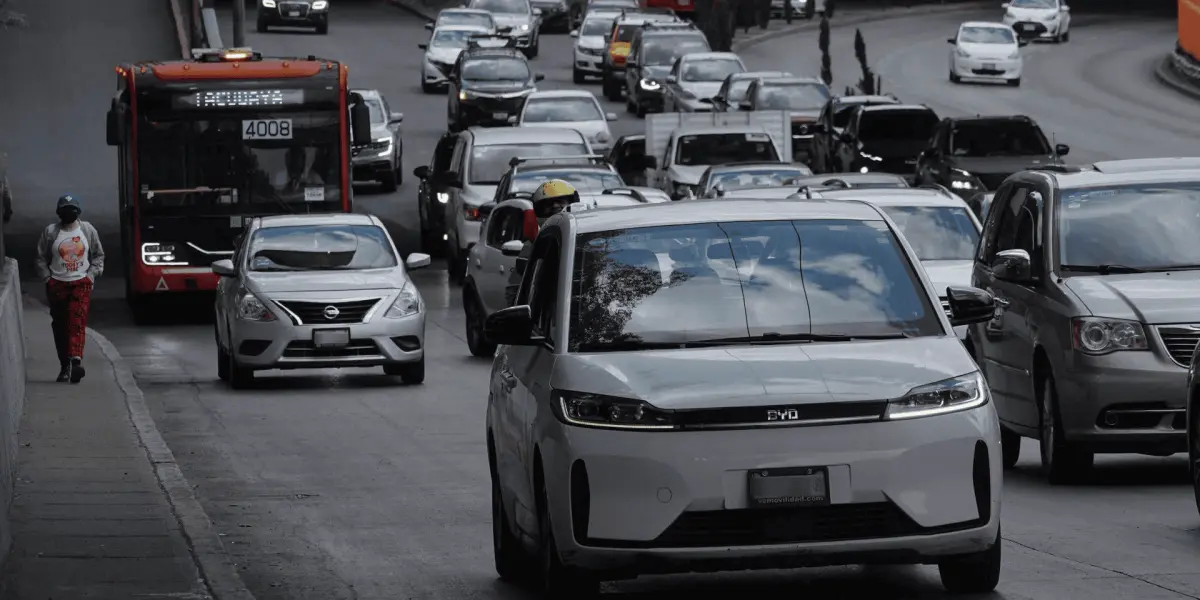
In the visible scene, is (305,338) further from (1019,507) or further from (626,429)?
(626,429)

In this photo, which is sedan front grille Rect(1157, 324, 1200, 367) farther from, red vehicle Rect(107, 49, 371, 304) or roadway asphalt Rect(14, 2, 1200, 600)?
red vehicle Rect(107, 49, 371, 304)

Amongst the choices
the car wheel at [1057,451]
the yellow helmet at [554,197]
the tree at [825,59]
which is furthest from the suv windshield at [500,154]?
the tree at [825,59]

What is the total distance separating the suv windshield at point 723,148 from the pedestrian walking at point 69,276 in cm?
1518

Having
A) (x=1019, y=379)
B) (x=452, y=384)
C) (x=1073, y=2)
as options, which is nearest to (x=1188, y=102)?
(x=1073, y=2)

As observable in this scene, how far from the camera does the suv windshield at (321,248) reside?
22625 millimetres

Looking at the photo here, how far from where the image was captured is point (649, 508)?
333 inches

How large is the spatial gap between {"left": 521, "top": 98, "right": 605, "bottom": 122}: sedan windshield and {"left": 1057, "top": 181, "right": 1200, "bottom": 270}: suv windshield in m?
30.8

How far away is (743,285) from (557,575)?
1.38 m

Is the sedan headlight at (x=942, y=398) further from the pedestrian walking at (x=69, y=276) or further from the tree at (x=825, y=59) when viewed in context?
the tree at (x=825, y=59)

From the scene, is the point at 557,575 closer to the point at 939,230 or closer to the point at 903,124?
the point at 939,230

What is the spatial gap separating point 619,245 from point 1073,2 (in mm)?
82634

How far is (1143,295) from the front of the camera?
13.0 m

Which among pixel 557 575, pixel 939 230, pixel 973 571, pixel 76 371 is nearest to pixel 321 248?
pixel 76 371

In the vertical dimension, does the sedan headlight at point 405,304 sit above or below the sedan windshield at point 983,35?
above
